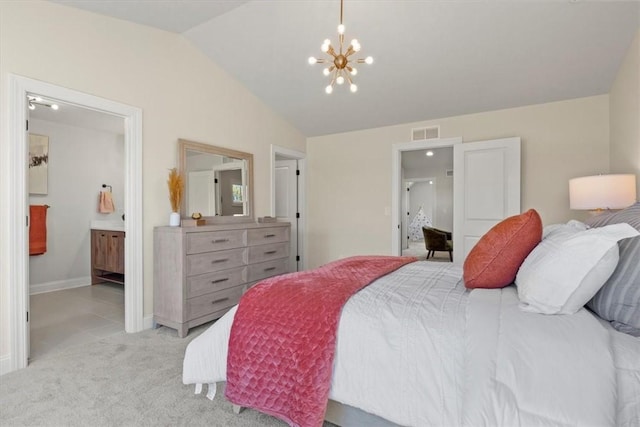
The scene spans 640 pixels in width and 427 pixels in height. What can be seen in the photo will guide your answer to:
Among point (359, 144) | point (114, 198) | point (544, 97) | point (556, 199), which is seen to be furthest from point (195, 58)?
point (556, 199)

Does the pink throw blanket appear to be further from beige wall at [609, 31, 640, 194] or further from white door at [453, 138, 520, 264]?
white door at [453, 138, 520, 264]

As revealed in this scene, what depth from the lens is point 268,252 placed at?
3809 mm

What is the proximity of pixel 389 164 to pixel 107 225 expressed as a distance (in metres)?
4.31

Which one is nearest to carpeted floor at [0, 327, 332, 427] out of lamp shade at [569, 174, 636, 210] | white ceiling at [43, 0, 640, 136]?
white ceiling at [43, 0, 640, 136]

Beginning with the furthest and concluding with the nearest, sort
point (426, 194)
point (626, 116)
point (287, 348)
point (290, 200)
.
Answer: point (426, 194) < point (290, 200) < point (626, 116) < point (287, 348)

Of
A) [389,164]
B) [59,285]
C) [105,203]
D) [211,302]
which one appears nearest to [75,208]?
[105,203]

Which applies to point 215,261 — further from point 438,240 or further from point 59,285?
point 438,240

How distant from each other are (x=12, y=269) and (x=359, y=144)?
161 inches

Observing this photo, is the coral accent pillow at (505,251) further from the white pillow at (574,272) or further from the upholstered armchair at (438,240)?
the upholstered armchair at (438,240)

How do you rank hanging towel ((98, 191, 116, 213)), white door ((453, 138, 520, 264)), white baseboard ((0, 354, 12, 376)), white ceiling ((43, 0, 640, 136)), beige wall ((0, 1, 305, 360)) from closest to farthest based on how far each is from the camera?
white baseboard ((0, 354, 12, 376)), beige wall ((0, 1, 305, 360)), white ceiling ((43, 0, 640, 136)), white door ((453, 138, 520, 264)), hanging towel ((98, 191, 116, 213))

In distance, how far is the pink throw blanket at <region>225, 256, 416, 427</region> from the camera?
52.4 inches

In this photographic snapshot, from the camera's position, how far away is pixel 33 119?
4383mm

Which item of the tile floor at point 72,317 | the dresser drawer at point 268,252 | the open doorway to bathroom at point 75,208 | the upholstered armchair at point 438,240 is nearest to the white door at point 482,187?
the dresser drawer at point 268,252

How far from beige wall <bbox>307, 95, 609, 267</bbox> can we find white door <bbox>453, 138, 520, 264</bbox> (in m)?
0.20
